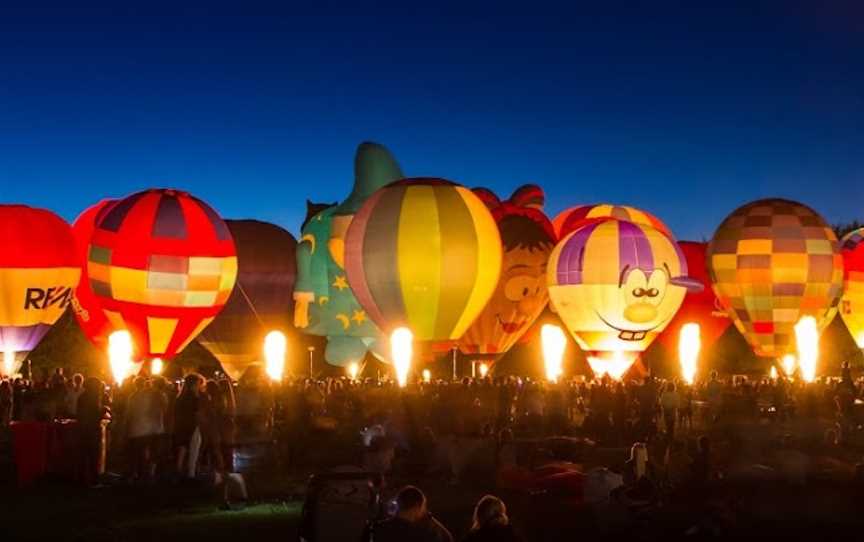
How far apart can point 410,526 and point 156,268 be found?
61.9 ft

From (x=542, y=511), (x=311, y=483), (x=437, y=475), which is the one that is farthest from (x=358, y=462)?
(x=311, y=483)

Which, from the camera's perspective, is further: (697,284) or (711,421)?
(697,284)

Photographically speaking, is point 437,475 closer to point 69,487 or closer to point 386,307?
point 69,487

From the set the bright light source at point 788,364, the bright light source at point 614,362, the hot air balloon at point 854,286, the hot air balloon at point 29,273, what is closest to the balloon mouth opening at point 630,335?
the bright light source at point 614,362

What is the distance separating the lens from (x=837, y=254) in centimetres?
3020

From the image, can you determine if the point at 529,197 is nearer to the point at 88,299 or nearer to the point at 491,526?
the point at 88,299

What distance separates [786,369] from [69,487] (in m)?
22.1

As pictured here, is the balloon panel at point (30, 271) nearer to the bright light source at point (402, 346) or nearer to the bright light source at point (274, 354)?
the bright light source at point (274, 354)

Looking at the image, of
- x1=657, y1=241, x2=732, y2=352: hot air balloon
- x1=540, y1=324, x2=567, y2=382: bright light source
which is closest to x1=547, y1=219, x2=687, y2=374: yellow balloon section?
x1=540, y1=324, x2=567, y2=382: bright light source

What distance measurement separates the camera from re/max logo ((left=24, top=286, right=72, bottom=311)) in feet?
85.6

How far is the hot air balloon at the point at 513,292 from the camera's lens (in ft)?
91.9

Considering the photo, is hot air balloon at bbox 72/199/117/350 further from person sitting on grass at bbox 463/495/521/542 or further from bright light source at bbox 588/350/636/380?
person sitting on grass at bbox 463/495/521/542

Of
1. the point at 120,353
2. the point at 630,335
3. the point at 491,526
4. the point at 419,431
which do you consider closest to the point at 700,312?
the point at 630,335

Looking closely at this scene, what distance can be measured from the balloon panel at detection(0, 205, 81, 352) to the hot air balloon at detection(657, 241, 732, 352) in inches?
618
